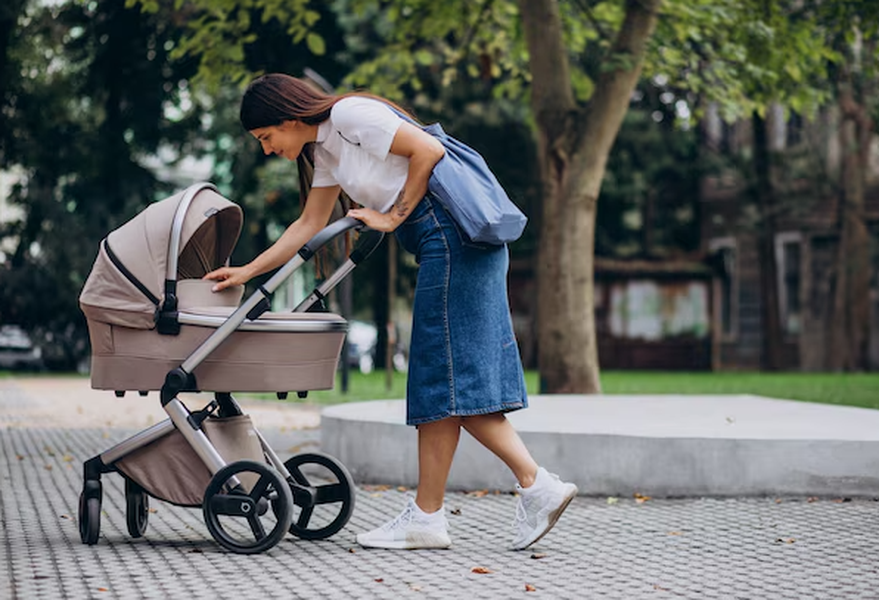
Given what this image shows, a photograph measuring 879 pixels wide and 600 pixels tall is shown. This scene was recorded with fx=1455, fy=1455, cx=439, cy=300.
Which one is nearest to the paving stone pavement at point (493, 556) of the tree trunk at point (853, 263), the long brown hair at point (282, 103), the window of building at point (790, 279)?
the long brown hair at point (282, 103)

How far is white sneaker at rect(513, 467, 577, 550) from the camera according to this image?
551cm

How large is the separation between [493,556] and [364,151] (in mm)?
1602

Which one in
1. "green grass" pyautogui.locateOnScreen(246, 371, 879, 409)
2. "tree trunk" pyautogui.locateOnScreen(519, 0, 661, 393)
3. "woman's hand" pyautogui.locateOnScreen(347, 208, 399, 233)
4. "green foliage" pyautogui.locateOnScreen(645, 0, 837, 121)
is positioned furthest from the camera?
"green grass" pyautogui.locateOnScreen(246, 371, 879, 409)

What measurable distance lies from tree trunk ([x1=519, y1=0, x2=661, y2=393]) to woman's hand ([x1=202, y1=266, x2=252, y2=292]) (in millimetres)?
7421

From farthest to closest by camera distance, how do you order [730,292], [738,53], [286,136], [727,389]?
1. [730,292]
2. [727,389]
3. [738,53]
4. [286,136]

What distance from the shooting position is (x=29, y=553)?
5520mm

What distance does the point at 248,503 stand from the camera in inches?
215

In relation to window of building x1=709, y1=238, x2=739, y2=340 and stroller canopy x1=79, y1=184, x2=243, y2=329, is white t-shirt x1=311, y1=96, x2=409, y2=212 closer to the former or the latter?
stroller canopy x1=79, y1=184, x2=243, y2=329

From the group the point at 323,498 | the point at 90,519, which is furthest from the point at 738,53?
the point at 90,519

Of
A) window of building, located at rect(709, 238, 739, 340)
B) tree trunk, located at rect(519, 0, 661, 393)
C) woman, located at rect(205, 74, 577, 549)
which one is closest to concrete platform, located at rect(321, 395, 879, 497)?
woman, located at rect(205, 74, 577, 549)

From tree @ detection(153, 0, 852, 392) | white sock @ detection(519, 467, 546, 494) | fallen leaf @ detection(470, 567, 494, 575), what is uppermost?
tree @ detection(153, 0, 852, 392)

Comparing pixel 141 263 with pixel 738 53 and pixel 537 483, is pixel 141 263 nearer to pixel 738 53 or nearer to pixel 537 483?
pixel 537 483

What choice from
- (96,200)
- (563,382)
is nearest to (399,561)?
(563,382)

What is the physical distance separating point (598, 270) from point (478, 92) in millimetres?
5177
